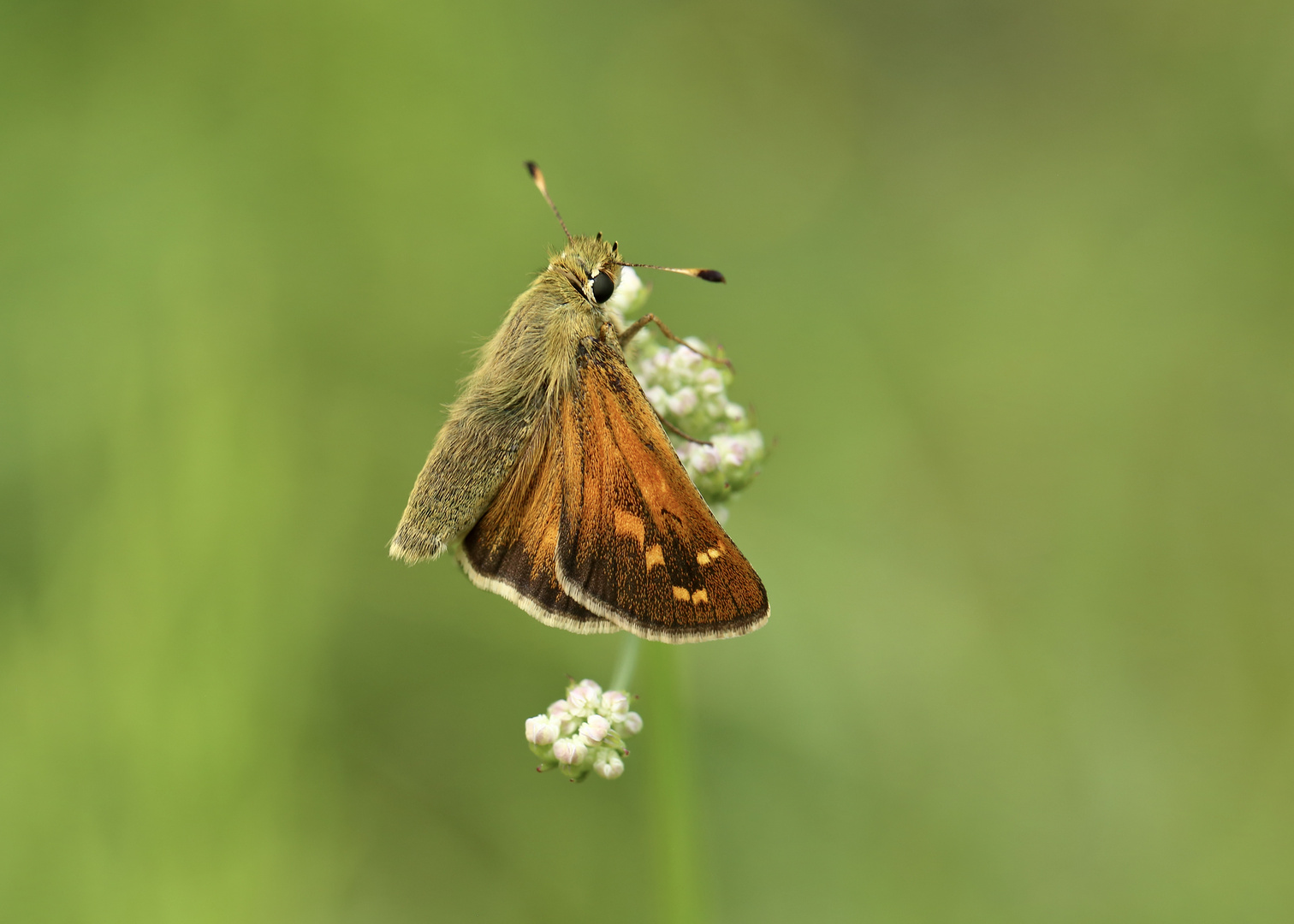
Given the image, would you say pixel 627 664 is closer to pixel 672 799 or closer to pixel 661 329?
pixel 672 799

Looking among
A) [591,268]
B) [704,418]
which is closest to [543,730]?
[704,418]

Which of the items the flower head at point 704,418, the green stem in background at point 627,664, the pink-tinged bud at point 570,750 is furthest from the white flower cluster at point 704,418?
the pink-tinged bud at point 570,750

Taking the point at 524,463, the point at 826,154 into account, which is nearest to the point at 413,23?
the point at 826,154

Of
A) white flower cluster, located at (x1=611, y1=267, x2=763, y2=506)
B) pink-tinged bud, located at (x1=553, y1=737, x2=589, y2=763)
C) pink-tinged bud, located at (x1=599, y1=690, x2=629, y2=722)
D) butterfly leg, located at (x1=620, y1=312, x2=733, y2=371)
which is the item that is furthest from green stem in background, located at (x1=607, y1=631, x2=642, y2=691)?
butterfly leg, located at (x1=620, y1=312, x2=733, y2=371)

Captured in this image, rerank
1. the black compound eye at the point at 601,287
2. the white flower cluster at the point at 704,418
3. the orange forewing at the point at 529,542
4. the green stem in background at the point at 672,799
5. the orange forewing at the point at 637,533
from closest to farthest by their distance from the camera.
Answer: the orange forewing at the point at 637,533 → the orange forewing at the point at 529,542 → the green stem in background at the point at 672,799 → the black compound eye at the point at 601,287 → the white flower cluster at the point at 704,418

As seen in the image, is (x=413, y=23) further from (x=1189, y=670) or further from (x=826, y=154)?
(x=1189, y=670)

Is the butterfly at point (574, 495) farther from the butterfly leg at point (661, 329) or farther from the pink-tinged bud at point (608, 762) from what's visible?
the pink-tinged bud at point (608, 762)

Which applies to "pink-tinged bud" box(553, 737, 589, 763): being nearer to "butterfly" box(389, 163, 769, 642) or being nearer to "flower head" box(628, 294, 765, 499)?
"butterfly" box(389, 163, 769, 642)

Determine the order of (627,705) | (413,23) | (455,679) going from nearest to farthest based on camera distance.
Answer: (627,705), (455,679), (413,23)
